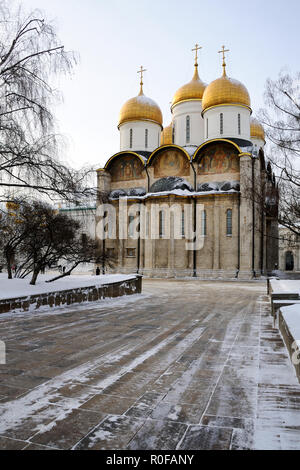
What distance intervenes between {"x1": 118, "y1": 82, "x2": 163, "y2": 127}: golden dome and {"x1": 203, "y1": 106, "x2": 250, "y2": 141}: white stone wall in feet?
18.0

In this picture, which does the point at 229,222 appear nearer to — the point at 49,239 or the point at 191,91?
the point at 191,91

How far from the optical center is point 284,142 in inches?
403

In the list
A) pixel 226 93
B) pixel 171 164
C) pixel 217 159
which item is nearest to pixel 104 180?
pixel 171 164

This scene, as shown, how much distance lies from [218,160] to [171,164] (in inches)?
165

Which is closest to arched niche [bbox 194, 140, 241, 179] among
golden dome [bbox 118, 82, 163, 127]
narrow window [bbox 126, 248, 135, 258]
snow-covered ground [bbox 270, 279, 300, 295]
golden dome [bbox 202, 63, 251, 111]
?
golden dome [bbox 202, 63, 251, 111]

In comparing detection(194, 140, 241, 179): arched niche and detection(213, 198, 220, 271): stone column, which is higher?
detection(194, 140, 241, 179): arched niche

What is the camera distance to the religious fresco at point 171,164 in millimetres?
31766

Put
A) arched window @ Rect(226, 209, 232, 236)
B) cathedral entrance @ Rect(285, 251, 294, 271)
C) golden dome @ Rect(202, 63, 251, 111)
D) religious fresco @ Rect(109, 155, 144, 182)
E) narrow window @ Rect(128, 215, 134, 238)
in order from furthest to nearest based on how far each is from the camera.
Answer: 1. cathedral entrance @ Rect(285, 251, 294, 271)
2. religious fresco @ Rect(109, 155, 144, 182)
3. narrow window @ Rect(128, 215, 134, 238)
4. golden dome @ Rect(202, 63, 251, 111)
5. arched window @ Rect(226, 209, 232, 236)

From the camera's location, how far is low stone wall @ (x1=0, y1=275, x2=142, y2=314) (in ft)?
25.3

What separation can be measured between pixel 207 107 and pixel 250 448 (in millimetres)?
32812

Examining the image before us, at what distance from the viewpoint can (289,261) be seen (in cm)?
5956

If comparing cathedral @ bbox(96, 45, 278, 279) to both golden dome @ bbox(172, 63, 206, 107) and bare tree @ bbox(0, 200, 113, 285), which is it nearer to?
golden dome @ bbox(172, 63, 206, 107)

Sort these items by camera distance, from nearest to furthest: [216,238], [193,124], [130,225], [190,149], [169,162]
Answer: [216,238]
[130,225]
[169,162]
[190,149]
[193,124]
